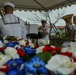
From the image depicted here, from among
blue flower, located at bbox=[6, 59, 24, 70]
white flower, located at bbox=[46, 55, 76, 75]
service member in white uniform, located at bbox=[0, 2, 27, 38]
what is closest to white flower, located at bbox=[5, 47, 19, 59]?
blue flower, located at bbox=[6, 59, 24, 70]

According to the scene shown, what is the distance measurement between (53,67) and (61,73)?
43mm

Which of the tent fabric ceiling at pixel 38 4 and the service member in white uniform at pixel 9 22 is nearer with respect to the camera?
the service member in white uniform at pixel 9 22

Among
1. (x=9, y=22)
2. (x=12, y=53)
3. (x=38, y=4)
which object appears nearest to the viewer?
(x=12, y=53)

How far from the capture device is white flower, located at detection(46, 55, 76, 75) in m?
0.58

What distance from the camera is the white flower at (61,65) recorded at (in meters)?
0.58

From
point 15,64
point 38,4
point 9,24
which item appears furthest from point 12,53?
point 38,4

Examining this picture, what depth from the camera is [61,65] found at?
611mm

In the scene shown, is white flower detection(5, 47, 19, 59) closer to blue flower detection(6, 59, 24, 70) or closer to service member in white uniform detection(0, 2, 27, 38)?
blue flower detection(6, 59, 24, 70)

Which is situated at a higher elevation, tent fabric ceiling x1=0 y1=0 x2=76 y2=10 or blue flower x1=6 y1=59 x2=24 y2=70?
tent fabric ceiling x1=0 y1=0 x2=76 y2=10

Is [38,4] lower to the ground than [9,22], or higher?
higher

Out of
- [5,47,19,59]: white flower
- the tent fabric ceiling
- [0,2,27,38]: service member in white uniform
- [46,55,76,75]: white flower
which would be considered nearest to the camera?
[46,55,76,75]: white flower

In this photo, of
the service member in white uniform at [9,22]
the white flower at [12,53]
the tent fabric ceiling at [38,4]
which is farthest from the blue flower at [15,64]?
the tent fabric ceiling at [38,4]

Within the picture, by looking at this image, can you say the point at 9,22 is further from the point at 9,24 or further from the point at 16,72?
the point at 16,72

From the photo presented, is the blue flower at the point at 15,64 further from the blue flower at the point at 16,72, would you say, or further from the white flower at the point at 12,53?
the white flower at the point at 12,53
